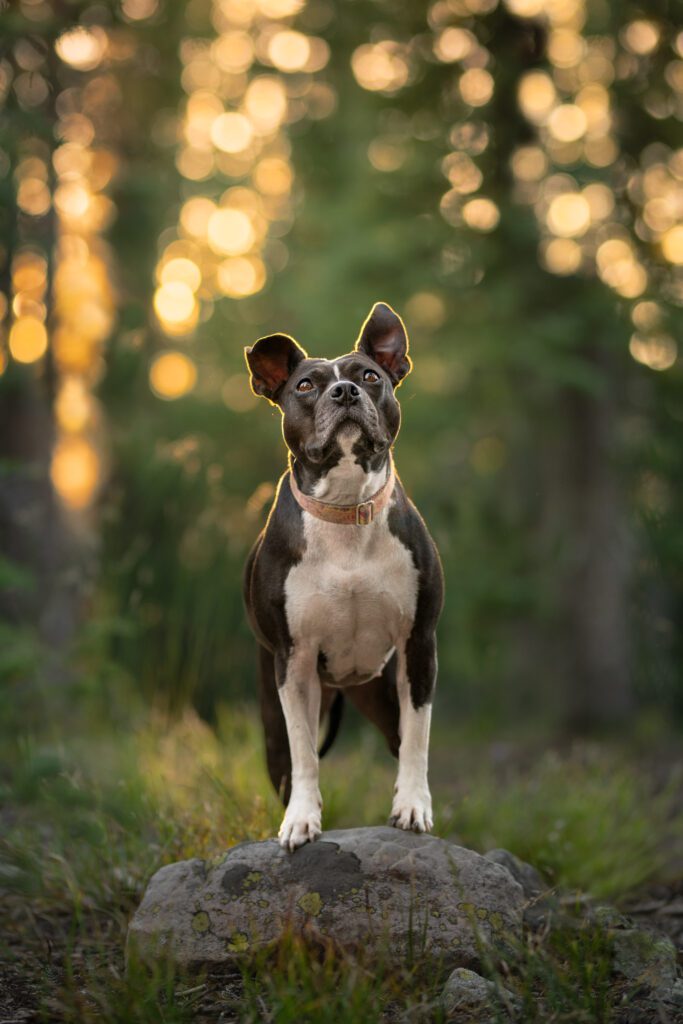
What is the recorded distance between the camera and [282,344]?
3975mm

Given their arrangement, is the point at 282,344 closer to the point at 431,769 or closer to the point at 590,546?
the point at 431,769

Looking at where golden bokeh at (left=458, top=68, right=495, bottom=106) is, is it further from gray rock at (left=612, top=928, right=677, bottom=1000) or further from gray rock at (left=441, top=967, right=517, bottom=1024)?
gray rock at (left=441, top=967, right=517, bottom=1024)

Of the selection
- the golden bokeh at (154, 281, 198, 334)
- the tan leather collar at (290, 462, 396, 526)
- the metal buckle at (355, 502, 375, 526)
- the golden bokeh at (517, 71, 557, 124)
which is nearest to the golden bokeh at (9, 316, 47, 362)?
the golden bokeh at (154, 281, 198, 334)

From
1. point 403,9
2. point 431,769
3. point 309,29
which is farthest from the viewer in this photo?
point 309,29

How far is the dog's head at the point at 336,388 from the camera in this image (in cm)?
365

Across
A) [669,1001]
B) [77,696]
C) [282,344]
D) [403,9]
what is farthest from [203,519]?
[403,9]

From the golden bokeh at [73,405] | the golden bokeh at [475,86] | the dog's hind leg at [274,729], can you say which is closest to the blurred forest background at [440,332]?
the golden bokeh at [475,86]

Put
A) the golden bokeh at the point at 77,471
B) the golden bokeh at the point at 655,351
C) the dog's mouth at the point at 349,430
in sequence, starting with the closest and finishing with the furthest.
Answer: the dog's mouth at the point at 349,430
the golden bokeh at the point at 655,351
the golden bokeh at the point at 77,471

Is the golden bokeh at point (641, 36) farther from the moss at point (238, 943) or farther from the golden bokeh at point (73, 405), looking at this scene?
the moss at point (238, 943)

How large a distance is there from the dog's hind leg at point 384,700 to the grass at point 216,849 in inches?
18.5

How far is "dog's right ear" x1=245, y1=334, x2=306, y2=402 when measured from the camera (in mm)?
3955

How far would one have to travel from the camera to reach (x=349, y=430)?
3652 mm

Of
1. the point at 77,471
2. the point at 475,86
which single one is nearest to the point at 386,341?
the point at 475,86

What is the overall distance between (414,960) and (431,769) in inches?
190
